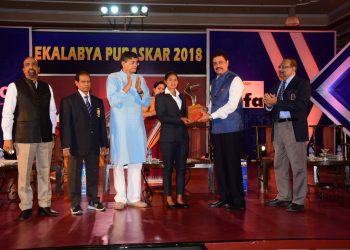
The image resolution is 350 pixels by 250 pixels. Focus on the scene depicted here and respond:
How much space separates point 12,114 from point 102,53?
6019 millimetres

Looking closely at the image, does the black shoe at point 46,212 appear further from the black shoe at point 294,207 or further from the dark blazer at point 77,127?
the black shoe at point 294,207

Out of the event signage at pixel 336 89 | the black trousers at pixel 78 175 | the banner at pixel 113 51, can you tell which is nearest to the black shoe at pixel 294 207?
the black trousers at pixel 78 175

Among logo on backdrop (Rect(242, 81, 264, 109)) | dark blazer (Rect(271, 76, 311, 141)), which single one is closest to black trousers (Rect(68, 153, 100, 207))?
dark blazer (Rect(271, 76, 311, 141))

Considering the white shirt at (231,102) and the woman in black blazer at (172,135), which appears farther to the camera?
the woman in black blazer at (172,135)

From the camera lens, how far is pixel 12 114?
4.14 meters

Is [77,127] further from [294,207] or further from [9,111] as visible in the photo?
[294,207]

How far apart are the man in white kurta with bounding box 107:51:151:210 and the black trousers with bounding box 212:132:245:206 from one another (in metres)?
0.82

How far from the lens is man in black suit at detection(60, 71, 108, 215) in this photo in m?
4.38

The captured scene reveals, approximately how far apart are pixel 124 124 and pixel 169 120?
0.49m

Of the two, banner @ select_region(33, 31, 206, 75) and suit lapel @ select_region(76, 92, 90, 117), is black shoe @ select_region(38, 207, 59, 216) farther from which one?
banner @ select_region(33, 31, 206, 75)

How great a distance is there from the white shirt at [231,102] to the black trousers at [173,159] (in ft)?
1.62

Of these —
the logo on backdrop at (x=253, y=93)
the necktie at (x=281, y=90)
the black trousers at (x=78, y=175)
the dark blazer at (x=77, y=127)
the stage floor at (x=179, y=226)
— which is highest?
the logo on backdrop at (x=253, y=93)

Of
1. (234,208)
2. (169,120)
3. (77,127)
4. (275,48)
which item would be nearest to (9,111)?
(77,127)

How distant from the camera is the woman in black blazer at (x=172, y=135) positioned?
14.9ft
